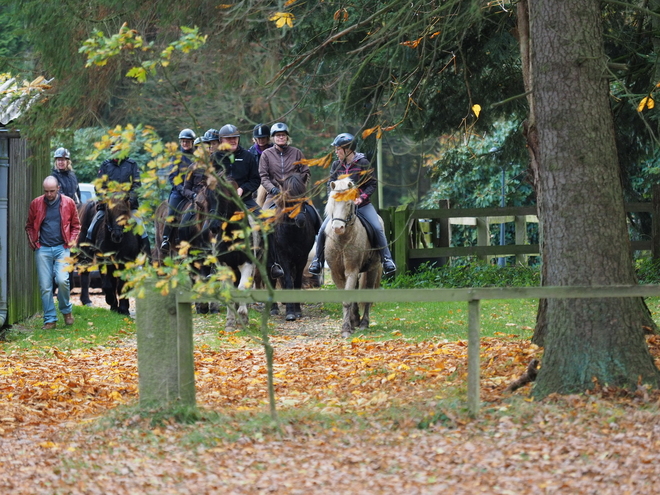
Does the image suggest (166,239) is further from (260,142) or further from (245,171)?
(245,171)

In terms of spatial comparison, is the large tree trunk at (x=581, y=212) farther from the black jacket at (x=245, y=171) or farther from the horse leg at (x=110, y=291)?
the horse leg at (x=110, y=291)

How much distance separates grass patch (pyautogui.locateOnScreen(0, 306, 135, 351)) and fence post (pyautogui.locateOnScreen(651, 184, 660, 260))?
966 cm

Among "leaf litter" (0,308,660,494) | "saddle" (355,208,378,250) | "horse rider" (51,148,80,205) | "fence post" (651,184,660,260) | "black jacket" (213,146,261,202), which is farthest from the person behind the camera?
"fence post" (651,184,660,260)

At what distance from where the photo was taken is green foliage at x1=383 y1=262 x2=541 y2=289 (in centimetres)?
1891

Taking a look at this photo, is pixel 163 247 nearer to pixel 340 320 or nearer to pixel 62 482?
pixel 340 320

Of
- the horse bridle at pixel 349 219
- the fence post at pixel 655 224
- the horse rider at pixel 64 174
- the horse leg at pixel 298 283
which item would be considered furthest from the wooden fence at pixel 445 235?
the horse rider at pixel 64 174

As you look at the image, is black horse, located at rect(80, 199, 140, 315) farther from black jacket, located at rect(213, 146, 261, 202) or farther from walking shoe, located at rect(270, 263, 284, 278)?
walking shoe, located at rect(270, 263, 284, 278)

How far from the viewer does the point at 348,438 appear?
6.70 m

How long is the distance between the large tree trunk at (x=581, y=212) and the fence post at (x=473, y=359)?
0.81 m

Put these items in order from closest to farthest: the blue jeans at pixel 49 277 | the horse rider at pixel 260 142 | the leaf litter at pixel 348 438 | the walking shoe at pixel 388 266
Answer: the leaf litter at pixel 348 438 < the walking shoe at pixel 388 266 < the blue jeans at pixel 49 277 < the horse rider at pixel 260 142

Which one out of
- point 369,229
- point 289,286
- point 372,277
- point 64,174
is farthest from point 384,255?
point 64,174

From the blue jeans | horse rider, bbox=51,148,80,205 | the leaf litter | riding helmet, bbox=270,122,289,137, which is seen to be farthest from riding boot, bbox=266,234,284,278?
the leaf litter

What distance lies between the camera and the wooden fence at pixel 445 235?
62.0ft

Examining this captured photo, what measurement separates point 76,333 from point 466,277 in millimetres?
8317
